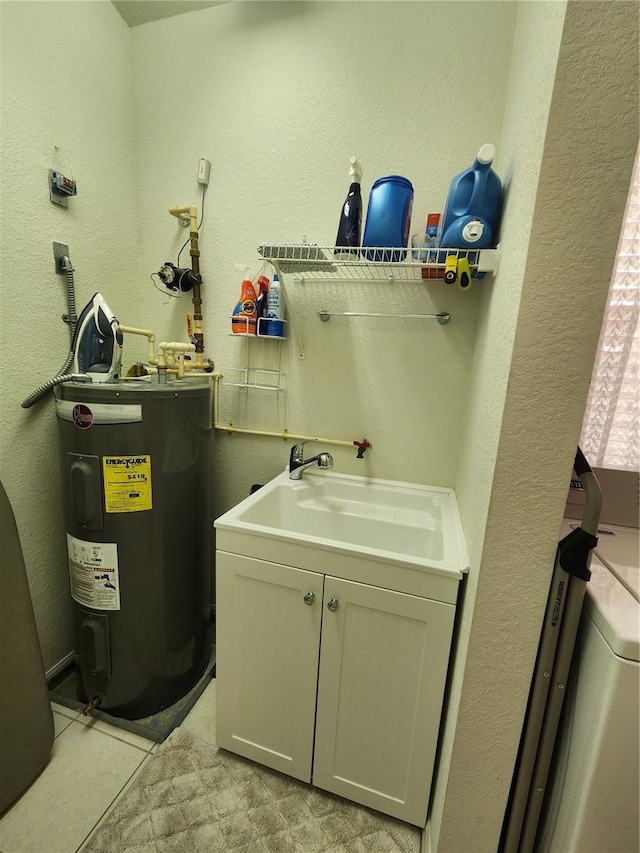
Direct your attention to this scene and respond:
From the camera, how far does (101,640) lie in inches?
50.1

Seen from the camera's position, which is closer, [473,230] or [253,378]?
[473,230]

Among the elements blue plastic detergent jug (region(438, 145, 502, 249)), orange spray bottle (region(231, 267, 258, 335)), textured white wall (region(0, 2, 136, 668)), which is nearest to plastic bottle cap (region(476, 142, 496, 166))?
blue plastic detergent jug (region(438, 145, 502, 249))

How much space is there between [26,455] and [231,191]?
1373 mm

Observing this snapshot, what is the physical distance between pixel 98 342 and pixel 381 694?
146 cm

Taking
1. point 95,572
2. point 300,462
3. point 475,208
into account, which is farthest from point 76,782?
point 475,208

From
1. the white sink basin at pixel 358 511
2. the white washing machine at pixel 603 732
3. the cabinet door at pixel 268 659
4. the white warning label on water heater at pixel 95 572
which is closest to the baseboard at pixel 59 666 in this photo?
the white warning label on water heater at pixel 95 572

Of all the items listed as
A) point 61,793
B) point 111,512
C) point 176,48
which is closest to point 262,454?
point 111,512

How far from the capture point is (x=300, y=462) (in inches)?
58.8

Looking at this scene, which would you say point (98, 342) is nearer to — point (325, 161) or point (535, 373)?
point (325, 161)

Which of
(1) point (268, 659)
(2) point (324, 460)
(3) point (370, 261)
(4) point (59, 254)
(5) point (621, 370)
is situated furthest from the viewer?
(2) point (324, 460)

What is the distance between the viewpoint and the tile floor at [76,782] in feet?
3.28

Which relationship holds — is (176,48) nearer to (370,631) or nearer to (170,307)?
(170,307)

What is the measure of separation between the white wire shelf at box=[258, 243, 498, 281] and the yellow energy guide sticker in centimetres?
86

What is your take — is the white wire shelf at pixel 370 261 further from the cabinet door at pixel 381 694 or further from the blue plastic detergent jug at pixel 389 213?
the cabinet door at pixel 381 694
